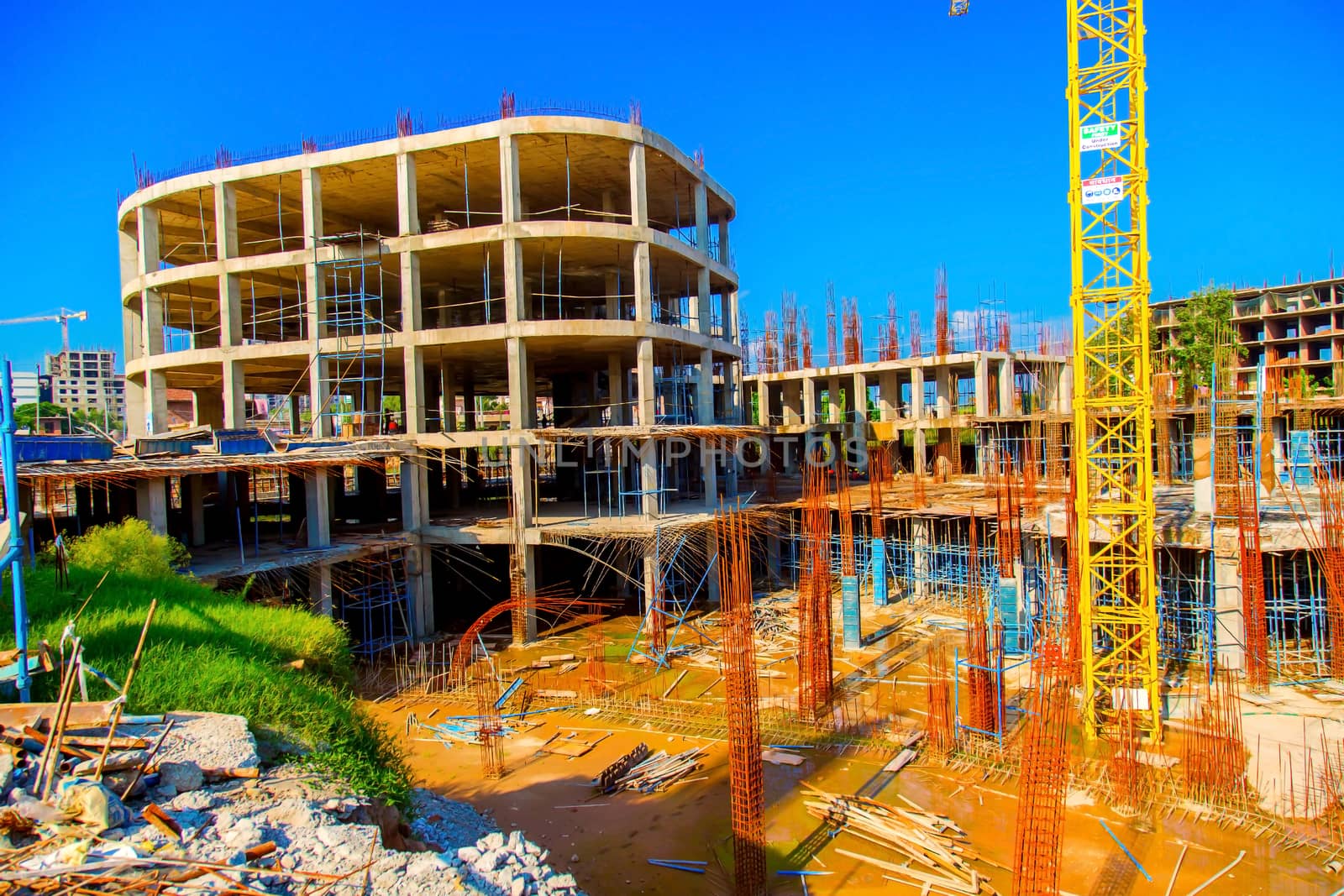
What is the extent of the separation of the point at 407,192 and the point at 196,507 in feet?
30.8

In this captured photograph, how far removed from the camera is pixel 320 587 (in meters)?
16.7

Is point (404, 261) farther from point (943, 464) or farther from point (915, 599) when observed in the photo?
point (943, 464)

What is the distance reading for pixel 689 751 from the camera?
37.1 ft

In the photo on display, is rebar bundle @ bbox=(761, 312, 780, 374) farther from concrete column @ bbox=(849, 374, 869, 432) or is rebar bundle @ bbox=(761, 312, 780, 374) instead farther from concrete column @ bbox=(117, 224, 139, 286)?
concrete column @ bbox=(117, 224, 139, 286)

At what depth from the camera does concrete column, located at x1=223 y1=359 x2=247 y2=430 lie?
2048 centimetres

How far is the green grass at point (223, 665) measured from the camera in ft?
23.2

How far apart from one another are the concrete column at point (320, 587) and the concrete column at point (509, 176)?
913 centimetres

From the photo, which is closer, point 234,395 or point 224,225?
point 224,225

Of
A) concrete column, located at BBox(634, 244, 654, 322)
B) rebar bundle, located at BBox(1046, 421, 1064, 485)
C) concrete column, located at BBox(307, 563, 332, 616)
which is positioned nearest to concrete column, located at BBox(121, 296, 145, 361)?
concrete column, located at BBox(307, 563, 332, 616)

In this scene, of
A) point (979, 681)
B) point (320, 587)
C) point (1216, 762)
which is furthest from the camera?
point (320, 587)

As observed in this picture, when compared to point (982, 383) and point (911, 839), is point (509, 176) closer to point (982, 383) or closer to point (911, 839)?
point (911, 839)

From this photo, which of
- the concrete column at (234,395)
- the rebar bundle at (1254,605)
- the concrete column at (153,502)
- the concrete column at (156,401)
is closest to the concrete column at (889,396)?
the rebar bundle at (1254,605)

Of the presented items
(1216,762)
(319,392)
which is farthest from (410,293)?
(1216,762)

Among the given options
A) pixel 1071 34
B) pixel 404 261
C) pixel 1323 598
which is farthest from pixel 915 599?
pixel 404 261
